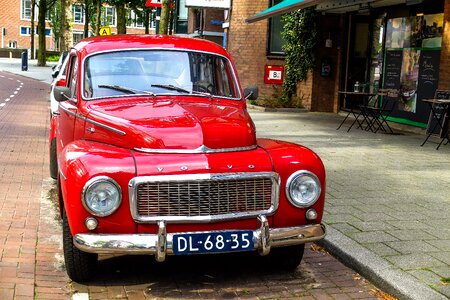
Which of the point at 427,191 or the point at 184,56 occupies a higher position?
the point at 184,56

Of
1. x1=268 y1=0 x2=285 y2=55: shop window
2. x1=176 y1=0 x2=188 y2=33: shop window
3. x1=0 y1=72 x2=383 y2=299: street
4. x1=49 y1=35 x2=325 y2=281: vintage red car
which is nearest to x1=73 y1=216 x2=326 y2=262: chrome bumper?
x1=49 y1=35 x2=325 y2=281: vintage red car

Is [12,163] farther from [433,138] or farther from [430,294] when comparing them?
[433,138]

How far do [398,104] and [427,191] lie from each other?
315 inches

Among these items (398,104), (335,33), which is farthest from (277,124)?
(335,33)

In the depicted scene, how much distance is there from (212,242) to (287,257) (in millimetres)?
924

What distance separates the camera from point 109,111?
507cm

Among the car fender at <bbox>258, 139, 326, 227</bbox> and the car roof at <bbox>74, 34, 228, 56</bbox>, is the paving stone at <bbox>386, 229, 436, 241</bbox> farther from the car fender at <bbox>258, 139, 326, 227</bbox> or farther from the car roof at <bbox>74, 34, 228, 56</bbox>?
the car roof at <bbox>74, 34, 228, 56</bbox>

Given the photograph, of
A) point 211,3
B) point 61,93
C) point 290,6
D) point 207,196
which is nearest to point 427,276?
point 207,196

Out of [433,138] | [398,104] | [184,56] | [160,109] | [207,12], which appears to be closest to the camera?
[160,109]

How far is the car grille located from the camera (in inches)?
166

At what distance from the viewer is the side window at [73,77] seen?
563cm

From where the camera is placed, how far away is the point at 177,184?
4.25 metres

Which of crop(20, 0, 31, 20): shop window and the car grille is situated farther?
crop(20, 0, 31, 20): shop window

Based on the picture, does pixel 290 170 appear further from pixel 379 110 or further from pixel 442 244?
pixel 379 110
